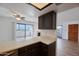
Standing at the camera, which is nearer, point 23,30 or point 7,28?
point 7,28

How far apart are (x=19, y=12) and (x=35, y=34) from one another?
0.54 m

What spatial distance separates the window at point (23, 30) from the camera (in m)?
1.84

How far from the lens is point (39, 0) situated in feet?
3.84

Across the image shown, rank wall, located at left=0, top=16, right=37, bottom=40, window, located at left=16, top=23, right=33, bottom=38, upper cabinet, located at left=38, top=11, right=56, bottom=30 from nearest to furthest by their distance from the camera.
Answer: wall, located at left=0, top=16, right=37, bottom=40, window, located at left=16, top=23, right=33, bottom=38, upper cabinet, located at left=38, top=11, right=56, bottom=30

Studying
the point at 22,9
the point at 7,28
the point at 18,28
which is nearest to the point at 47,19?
the point at 22,9

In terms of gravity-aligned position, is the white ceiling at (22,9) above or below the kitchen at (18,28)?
above

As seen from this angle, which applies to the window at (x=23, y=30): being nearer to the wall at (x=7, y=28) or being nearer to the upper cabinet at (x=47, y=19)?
the wall at (x=7, y=28)

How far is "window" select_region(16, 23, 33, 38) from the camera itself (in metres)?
1.84

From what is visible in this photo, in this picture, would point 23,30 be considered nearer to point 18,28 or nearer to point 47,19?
point 18,28

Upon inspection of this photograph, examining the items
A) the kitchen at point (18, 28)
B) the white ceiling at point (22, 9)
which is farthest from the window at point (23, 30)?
the white ceiling at point (22, 9)

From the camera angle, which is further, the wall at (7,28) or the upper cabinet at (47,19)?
the upper cabinet at (47,19)

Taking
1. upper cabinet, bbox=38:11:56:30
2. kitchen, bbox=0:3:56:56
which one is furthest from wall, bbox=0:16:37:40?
upper cabinet, bbox=38:11:56:30

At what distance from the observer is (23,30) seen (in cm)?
192

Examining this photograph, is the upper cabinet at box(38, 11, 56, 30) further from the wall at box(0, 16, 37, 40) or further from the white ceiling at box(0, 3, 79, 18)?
the wall at box(0, 16, 37, 40)
